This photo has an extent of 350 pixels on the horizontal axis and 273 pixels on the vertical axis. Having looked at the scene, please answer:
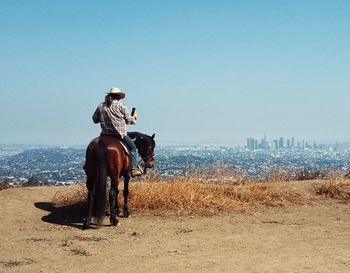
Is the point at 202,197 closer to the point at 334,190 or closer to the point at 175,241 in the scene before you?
the point at 175,241

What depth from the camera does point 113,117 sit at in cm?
1109

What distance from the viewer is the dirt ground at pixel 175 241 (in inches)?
289

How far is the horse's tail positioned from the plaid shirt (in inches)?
33.6

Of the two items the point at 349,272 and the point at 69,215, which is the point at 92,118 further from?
the point at 349,272

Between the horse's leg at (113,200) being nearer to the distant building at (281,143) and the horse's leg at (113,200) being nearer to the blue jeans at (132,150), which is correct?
the blue jeans at (132,150)

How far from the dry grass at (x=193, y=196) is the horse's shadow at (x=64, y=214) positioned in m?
0.31

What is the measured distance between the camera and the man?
11109mm

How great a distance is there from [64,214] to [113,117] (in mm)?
2783

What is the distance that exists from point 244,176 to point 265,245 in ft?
23.6

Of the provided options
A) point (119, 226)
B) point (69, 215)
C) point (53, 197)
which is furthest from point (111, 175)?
point (53, 197)

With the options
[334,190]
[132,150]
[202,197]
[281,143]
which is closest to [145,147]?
[132,150]

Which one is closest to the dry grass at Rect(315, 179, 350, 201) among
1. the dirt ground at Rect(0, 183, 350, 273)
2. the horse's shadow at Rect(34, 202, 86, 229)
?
the dirt ground at Rect(0, 183, 350, 273)

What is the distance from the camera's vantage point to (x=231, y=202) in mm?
12859

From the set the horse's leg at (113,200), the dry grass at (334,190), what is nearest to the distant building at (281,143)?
the dry grass at (334,190)
